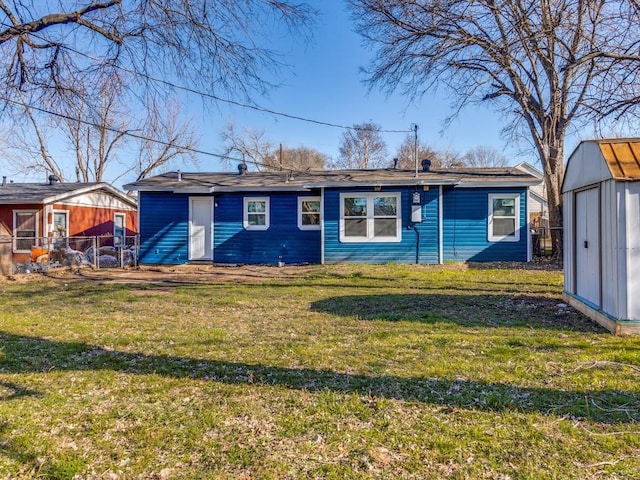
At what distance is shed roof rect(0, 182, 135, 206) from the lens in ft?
54.0

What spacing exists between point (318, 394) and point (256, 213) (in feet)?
37.7

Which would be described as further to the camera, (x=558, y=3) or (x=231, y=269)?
(x=231, y=269)

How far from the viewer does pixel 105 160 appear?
3172 cm

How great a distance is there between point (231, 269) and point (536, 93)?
12.1m

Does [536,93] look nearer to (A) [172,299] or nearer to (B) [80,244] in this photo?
(A) [172,299]

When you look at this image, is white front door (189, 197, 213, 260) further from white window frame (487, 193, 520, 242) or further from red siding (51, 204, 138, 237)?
white window frame (487, 193, 520, 242)

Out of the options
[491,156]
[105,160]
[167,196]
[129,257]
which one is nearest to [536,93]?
[167,196]

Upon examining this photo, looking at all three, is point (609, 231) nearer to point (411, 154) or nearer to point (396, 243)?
point (396, 243)

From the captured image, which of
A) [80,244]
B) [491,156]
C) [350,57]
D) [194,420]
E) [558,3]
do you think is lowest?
[194,420]

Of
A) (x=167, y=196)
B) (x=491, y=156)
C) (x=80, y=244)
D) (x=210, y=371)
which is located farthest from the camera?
(x=491, y=156)

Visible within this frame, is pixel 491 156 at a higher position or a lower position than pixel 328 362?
higher

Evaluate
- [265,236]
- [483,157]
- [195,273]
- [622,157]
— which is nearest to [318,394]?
[622,157]

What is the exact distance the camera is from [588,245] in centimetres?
586

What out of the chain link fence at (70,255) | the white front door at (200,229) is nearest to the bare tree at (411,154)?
the white front door at (200,229)
